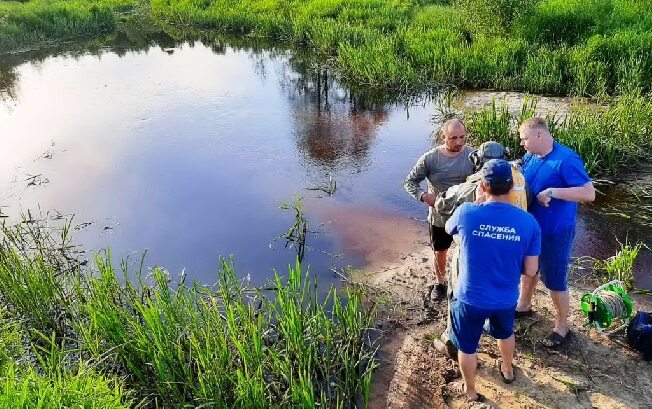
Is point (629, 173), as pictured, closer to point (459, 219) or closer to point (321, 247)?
point (321, 247)

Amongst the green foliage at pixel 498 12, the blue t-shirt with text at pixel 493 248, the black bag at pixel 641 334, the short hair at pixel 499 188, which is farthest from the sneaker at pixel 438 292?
the green foliage at pixel 498 12

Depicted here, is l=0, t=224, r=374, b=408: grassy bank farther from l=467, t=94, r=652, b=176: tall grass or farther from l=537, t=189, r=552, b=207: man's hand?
l=467, t=94, r=652, b=176: tall grass

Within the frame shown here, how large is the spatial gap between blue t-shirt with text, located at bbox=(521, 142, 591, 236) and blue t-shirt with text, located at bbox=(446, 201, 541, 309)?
60cm

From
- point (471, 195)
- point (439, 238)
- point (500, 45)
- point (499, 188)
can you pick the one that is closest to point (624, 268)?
point (439, 238)

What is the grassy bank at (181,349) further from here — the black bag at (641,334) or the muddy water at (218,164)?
the black bag at (641,334)

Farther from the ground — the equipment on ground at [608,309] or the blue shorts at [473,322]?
the blue shorts at [473,322]

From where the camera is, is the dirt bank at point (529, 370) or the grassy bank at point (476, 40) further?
the grassy bank at point (476, 40)

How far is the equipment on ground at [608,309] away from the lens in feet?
11.8

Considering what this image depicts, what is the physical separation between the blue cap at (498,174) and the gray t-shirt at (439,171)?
1186 millimetres

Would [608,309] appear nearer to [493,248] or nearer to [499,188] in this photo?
[493,248]

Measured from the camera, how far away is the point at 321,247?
18.3 feet

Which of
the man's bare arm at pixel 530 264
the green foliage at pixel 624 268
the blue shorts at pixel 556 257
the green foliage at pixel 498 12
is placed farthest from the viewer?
the green foliage at pixel 498 12

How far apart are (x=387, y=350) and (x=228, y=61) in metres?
12.6

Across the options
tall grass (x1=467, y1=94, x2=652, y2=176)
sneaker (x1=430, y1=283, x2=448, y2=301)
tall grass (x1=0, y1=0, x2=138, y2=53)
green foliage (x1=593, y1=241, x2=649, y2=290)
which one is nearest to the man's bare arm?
sneaker (x1=430, y1=283, x2=448, y2=301)
